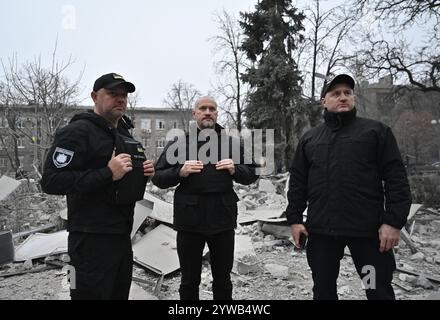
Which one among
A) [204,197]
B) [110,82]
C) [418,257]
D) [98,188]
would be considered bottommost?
[418,257]

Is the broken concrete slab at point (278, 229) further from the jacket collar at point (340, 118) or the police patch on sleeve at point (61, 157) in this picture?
the police patch on sleeve at point (61, 157)

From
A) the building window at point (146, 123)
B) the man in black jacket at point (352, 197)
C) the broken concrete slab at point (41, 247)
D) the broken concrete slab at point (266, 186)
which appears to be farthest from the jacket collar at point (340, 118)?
the building window at point (146, 123)

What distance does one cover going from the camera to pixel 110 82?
6.80 ft

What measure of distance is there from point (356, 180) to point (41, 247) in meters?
5.12

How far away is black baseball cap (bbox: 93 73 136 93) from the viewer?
2057mm

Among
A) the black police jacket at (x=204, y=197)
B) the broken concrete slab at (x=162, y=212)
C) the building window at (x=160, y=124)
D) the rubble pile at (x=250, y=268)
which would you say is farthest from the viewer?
the building window at (x=160, y=124)

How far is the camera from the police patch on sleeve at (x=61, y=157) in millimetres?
1855

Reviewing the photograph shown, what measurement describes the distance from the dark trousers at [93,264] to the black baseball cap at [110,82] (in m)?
0.97

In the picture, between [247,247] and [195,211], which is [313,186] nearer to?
[195,211]

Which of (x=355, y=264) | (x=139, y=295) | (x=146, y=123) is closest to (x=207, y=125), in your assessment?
(x=355, y=264)

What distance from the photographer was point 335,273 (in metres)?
2.15

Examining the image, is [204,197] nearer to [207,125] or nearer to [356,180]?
[207,125]

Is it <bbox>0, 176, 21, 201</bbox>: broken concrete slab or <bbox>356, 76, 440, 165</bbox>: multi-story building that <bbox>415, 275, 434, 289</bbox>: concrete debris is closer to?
<bbox>0, 176, 21, 201</bbox>: broken concrete slab

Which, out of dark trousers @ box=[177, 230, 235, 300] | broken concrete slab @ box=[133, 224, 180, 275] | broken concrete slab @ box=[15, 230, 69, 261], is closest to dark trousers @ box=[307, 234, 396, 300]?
dark trousers @ box=[177, 230, 235, 300]
